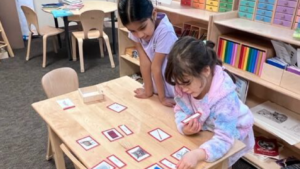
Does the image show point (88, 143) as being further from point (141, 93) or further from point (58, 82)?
point (58, 82)

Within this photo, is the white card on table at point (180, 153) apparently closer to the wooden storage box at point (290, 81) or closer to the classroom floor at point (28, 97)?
the wooden storage box at point (290, 81)

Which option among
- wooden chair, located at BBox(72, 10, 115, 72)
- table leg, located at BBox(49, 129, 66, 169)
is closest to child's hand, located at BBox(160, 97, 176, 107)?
table leg, located at BBox(49, 129, 66, 169)

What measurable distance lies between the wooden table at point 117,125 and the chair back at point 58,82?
25 centimetres

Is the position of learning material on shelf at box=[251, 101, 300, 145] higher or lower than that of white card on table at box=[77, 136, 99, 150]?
lower

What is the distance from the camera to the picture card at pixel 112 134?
1209mm

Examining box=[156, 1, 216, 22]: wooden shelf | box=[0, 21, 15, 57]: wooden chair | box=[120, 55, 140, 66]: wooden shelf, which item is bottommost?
box=[0, 21, 15, 57]: wooden chair

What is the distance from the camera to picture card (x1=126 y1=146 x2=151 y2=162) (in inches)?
43.0

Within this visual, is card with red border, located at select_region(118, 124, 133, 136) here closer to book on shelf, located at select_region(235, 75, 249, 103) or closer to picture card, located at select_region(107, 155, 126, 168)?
picture card, located at select_region(107, 155, 126, 168)

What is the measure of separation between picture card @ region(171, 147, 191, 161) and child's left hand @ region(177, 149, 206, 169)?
1.9 inches

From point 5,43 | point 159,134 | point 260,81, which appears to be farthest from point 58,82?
point 5,43

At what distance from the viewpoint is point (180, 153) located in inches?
44.0

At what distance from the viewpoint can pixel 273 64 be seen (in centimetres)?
180

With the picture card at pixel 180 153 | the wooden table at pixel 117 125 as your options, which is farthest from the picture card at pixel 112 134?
the picture card at pixel 180 153

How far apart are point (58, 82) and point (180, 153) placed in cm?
102
